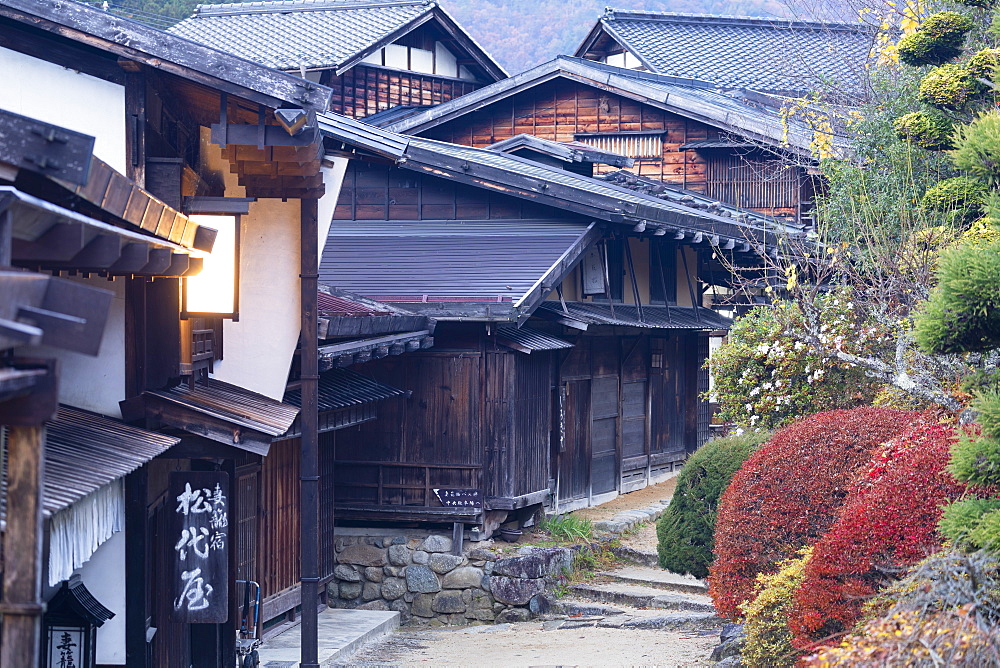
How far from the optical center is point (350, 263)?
16.8 metres

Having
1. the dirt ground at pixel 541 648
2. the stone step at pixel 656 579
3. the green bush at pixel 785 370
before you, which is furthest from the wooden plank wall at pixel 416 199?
the dirt ground at pixel 541 648

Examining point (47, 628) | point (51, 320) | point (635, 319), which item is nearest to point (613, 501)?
point (635, 319)

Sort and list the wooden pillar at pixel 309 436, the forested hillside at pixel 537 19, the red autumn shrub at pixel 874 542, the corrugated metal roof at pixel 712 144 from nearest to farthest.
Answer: the red autumn shrub at pixel 874 542
the wooden pillar at pixel 309 436
the corrugated metal roof at pixel 712 144
the forested hillside at pixel 537 19

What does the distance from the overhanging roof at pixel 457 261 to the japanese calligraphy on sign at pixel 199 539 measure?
244 inches

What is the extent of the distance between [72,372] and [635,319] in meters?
11.4

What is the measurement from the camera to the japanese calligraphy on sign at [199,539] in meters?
8.71

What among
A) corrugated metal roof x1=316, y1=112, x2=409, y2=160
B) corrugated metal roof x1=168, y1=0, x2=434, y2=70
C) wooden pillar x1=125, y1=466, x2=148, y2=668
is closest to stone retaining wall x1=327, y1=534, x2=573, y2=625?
corrugated metal roof x1=316, y1=112, x2=409, y2=160

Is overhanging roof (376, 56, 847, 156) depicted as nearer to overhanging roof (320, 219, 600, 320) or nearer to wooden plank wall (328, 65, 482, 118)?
wooden plank wall (328, 65, 482, 118)

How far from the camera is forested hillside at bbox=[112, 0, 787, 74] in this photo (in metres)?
72.9

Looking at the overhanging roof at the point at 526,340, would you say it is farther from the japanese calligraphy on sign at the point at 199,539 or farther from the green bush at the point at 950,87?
the japanese calligraphy on sign at the point at 199,539

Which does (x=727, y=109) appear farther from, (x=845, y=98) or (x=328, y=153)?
(x=328, y=153)

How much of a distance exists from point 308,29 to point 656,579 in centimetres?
2317

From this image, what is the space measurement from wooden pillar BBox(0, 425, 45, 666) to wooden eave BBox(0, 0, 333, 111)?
17.2ft

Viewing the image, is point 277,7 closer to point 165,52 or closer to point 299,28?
point 299,28
